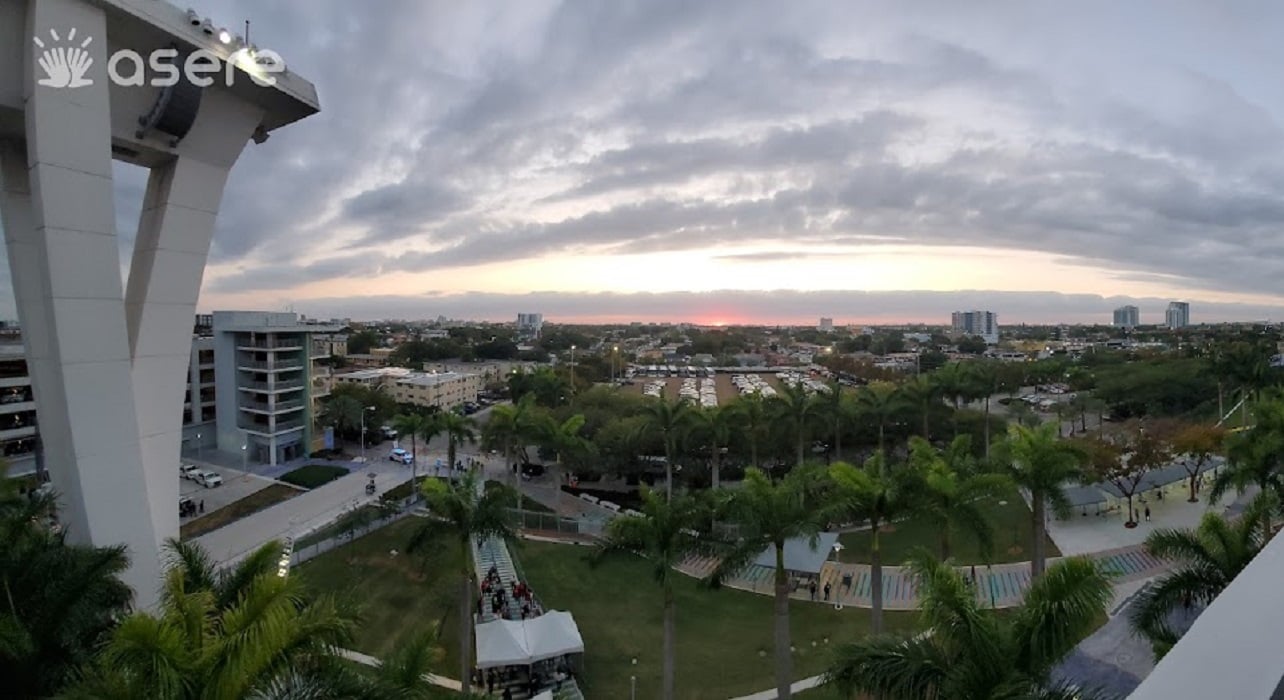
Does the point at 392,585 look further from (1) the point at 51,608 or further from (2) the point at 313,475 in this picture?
(2) the point at 313,475

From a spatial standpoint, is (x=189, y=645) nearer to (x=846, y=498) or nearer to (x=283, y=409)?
(x=846, y=498)

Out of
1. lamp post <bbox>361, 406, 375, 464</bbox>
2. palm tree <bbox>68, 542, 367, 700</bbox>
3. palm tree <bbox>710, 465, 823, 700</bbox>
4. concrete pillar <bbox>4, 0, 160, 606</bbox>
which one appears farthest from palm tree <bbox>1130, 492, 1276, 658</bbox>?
lamp post <bbox>361, 406, 375, 464</bbox>

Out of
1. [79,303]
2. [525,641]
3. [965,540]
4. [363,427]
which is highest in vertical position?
[79,303]

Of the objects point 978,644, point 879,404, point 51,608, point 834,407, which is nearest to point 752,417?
point 834,407

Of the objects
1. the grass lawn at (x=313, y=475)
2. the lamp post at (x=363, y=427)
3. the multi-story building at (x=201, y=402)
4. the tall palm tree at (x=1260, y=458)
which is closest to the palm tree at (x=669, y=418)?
the tall palm tree at (x=1260, y=458)

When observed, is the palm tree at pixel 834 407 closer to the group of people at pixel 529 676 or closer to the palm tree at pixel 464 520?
the group of people at pixel 529 676

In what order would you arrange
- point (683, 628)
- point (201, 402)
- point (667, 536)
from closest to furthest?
point (667, 536)
point (683, 628)
point (201, 402)
